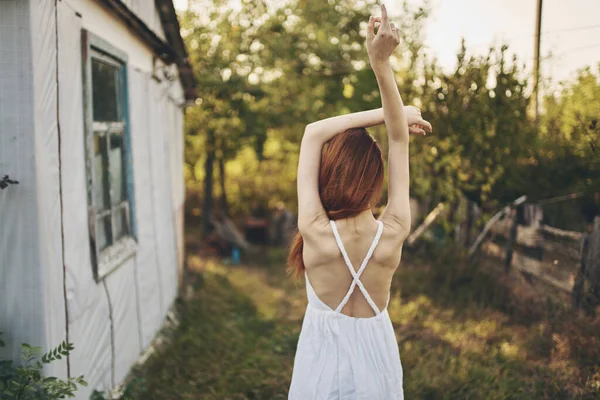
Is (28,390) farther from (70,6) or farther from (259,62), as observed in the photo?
(259,62)

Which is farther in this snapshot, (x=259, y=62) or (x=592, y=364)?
(x=259, y=62)

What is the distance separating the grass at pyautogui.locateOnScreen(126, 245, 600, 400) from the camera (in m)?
4.45

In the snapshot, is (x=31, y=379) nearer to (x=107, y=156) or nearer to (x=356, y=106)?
(x=107, y=156)

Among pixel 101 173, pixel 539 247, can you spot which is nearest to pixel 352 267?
pixel 101 173

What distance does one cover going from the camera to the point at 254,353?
5.52 metres

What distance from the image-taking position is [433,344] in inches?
218

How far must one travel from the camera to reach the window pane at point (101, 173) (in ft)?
14.4

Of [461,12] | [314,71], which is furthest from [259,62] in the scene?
[461,12]

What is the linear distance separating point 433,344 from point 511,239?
208 cm

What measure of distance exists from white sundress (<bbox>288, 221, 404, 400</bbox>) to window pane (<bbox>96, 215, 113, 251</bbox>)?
2.61 metres

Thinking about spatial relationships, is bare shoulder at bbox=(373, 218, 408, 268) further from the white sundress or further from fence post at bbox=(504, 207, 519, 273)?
fence post at bbox=(504, 207, 519, 273)

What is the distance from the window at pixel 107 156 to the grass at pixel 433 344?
3.42 ft

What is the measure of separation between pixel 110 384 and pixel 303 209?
2.82 metres

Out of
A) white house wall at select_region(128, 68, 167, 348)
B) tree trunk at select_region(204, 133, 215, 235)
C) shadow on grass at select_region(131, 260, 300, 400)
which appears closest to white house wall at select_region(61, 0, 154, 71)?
white house wall at select_region(128, 68, 167, 348)
